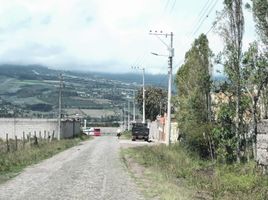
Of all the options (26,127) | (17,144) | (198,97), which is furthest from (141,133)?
(198,97)

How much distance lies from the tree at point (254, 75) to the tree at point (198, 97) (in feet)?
23.5

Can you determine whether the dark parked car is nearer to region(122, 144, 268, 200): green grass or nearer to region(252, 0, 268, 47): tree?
region(122, 144, 268, 200): green grass

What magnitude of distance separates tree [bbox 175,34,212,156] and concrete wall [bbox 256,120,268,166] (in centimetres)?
995

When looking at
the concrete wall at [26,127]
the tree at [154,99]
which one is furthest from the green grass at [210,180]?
the tree at [154,99]

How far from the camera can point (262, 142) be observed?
22047 mm

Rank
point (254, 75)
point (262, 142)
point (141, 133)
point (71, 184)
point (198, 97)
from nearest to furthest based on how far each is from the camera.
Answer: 1. point (71, 184)
2. point (262, 142)
3. point (254, 75)
4. point (198, 97)
5. point (141, 133)

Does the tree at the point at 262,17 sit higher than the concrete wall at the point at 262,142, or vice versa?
the tree at the point at 262,17

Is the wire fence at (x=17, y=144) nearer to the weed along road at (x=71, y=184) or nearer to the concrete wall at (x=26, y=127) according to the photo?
the concrete wall at (x=26, y=127)

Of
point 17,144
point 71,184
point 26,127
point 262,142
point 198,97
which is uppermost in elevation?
point 198,97

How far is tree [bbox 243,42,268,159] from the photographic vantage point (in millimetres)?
23859

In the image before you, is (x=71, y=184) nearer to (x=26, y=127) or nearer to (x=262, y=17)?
(x=262, y=17)

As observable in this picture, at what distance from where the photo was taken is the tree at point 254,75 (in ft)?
78.3

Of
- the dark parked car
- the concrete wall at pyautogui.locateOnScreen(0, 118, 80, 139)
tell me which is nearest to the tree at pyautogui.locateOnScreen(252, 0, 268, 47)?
the dark parked car

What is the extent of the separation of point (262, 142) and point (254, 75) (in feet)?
12.3
